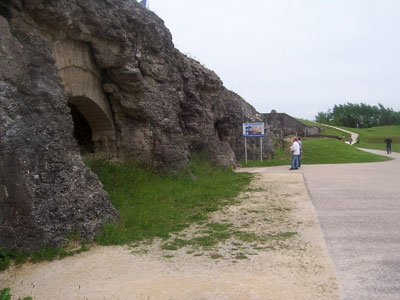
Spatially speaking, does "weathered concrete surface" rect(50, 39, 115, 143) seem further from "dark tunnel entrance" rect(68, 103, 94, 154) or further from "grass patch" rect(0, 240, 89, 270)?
"grass patch" rect(0, 240, 89, 270)

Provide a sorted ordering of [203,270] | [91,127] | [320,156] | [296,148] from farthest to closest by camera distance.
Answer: [320,156] < [296,148] < [91,127] < [203,270]

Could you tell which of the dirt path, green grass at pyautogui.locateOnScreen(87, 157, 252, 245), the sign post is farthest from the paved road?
the sign post

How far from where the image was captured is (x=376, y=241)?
5.20 meters

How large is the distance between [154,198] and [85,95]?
2.93 metres

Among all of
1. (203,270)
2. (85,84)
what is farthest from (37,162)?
(85,84)

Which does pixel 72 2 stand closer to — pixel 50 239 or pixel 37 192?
pixel 37 192

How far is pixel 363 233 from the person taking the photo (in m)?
5.63

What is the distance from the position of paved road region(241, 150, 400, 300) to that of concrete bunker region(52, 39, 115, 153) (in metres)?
5.75

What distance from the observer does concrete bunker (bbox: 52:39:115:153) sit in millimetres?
7879

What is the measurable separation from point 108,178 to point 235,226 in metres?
3.41

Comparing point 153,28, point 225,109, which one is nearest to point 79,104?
point 153,28

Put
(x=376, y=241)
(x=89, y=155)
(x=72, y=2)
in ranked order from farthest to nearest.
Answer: (x=89, y=155) < (x=72, y=2) < (x=376, y=241)

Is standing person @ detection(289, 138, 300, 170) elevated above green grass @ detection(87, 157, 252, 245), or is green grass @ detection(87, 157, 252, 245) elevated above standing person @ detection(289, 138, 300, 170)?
standing person @ detection(289, 138, 300, 170)

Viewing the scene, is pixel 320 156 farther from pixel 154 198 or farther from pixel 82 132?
pixel 154 198
